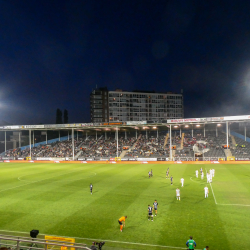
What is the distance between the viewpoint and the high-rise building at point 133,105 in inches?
3863

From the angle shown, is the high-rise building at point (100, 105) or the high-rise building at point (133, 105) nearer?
the high-rise building at point (133, 105)

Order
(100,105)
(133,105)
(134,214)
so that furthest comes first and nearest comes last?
(133,105) < (100,105) < (134,214)

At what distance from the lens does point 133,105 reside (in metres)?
99.8

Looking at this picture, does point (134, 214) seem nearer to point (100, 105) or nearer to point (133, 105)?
point (100, 105)

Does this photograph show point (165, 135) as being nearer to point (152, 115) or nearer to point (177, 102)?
point (152, 115)

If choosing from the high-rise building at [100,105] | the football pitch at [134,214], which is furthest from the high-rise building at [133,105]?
the football pitch at [134,214]

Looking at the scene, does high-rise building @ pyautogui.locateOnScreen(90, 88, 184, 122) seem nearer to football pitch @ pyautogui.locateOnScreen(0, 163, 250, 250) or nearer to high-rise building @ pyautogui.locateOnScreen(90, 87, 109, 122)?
high-rise building @ pyautogui.locateOnScreen(90, 87, 109, 122)

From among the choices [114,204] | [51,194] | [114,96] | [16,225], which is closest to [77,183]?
[51,194]

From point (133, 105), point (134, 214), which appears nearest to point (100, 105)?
point (133, 105)

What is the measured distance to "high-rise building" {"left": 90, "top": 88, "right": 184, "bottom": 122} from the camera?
98125mm

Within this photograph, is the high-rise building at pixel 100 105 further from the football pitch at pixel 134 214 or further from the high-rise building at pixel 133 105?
the football pitch at pixel 134 214

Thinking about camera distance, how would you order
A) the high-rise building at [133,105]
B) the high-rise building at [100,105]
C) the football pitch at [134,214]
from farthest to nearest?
the high-rise building at [100,105] → the high-rise building at [133,105] → the football pitch at [134,214]

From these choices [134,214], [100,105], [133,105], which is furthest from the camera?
[133,105]

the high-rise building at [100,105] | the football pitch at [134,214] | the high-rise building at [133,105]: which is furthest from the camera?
the high-rise building at [100,105]
